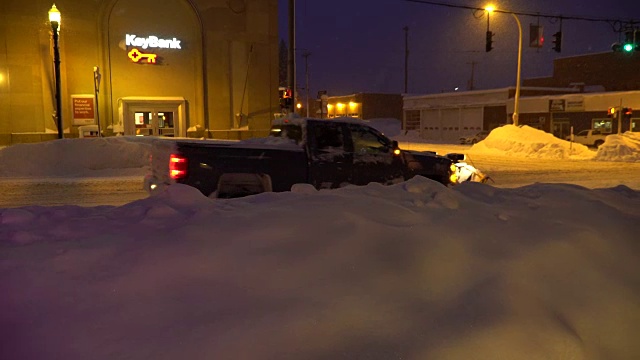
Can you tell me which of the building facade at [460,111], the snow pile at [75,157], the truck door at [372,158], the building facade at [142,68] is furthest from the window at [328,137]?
the building facade at [460,111]

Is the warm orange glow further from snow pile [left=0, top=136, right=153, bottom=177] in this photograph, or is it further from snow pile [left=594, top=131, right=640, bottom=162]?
snow pile [left=594, top=131, right=640, bottom=162]

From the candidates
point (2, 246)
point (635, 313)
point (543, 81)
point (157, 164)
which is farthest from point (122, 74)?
point (543, 81)

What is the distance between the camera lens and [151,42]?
91.4 ft

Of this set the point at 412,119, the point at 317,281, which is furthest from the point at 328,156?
the point at 412,119

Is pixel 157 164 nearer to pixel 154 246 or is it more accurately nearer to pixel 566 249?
pixel 154 246

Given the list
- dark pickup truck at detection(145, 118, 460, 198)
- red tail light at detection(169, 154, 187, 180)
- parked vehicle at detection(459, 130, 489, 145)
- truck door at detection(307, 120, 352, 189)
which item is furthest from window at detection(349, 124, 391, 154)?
parked vehicle at detection(459, 130, 489, 145)

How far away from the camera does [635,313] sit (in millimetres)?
3520

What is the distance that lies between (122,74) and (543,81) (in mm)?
60756

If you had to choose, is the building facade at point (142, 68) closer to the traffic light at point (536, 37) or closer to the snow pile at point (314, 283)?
the traffic light at point (536, 37)

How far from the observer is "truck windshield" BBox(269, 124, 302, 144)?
29.2 ft

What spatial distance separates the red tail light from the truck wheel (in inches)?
22.5

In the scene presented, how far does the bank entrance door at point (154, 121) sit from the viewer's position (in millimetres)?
28250

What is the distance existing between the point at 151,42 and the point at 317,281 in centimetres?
2742

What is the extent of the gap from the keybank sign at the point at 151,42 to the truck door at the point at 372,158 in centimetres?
2198
